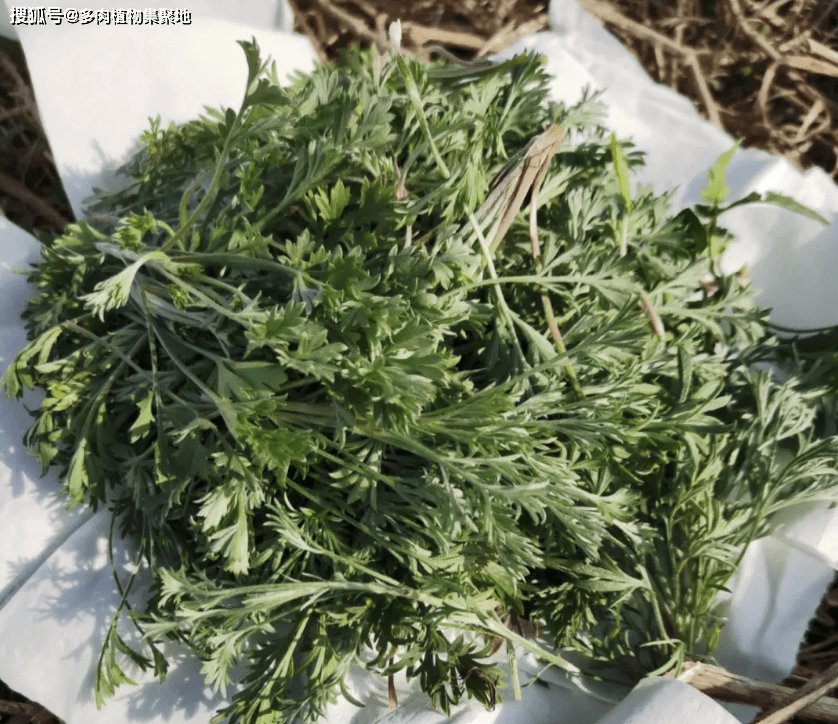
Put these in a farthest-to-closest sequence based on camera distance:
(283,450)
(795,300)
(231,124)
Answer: (795,300) → (231,124) → (283,450)

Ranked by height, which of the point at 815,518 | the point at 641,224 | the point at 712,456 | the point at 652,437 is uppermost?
the point at 641,224

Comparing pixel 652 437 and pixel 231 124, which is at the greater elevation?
pixel 231 124

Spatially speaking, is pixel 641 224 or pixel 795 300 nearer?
pixel 641 224

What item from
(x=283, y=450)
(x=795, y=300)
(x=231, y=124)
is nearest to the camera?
(x=283, y=450)

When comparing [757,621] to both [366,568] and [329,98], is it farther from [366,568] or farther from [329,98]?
[329,98]

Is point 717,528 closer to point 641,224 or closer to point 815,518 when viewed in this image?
point 815,518

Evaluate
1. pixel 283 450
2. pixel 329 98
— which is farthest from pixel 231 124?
pixel 283 450
